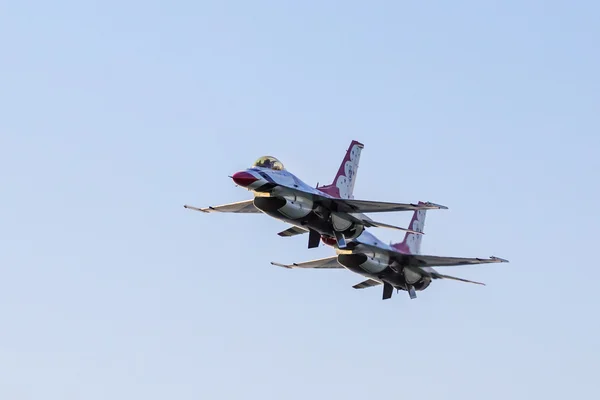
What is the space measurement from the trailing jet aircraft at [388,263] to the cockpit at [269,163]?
10255 millimetres

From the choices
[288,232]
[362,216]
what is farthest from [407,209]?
[288,232]

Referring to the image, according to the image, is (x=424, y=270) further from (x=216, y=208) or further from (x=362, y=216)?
(x=216, y=208)

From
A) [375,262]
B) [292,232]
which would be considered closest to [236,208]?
[292,232]

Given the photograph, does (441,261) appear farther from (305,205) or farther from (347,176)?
(305,205)

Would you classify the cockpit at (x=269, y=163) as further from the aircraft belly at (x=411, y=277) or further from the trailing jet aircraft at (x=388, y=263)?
the aircraft belly at (x=411, y=277)

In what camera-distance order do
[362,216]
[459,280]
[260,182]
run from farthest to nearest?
[459,280], [362,216], [260,182]

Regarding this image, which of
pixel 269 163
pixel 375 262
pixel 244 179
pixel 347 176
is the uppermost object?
Result: pixel 347 176

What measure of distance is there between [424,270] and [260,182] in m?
19.0

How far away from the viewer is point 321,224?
8606 centimetres

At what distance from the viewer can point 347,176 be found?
93.6 meters

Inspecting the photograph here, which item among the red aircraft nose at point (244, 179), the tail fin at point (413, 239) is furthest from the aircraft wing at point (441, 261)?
the red aircraft nose at point (244, 179)

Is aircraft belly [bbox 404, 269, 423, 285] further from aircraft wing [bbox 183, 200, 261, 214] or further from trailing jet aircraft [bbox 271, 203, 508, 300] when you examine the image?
aircraft wing [bbox 183, 200, 261, 214]

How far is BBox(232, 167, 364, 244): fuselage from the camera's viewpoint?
8194 cm

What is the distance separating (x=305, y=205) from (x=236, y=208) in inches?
263
